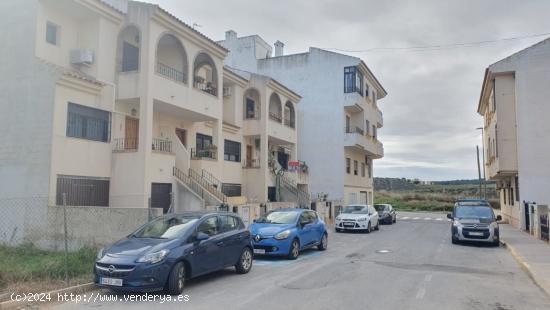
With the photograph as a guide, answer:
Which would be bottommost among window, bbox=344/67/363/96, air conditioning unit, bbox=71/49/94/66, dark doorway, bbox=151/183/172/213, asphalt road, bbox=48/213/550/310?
asphalt road, bbox=48/213/550/310

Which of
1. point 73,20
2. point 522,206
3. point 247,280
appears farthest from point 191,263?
point 522,206

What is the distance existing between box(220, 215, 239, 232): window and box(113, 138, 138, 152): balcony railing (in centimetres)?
760

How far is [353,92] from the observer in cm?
3462

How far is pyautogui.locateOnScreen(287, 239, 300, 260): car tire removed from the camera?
13.5 meters

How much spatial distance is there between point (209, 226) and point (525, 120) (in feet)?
70.6

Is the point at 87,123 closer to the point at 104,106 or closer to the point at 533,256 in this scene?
the point at 104,106

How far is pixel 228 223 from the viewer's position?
10.8 m

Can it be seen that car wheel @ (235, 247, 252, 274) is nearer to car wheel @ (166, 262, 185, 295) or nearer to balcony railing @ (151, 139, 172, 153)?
car wheel @ (166, 262, 185, 295)

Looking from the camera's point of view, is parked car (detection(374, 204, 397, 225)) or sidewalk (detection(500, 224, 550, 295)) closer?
sidewalk (detection(500, 224, 550, 295))

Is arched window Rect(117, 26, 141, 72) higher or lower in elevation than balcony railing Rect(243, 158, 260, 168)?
higher

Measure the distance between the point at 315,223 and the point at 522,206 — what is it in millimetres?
15956

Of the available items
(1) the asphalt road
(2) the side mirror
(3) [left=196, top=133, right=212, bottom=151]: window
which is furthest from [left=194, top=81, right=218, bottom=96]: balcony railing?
(2) the side mirror

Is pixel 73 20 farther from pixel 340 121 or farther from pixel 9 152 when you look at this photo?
pixel 340 121

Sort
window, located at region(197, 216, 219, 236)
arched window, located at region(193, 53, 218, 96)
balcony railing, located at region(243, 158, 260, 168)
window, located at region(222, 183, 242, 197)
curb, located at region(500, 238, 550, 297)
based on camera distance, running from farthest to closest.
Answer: balcony railing, located at region(243, 158, 260, 168) → window, located at region(222, 183, 242, 197) → arched window, located at region(193, 53, 218, 96) → window, located at region(197, 216, 219, 236) → curb, located at region(500, 238, 550, 297)
